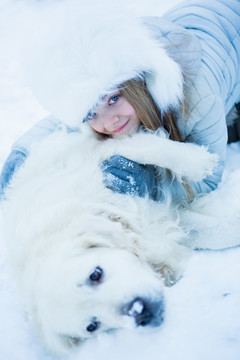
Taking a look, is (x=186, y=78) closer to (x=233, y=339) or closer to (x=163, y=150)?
(x=163, y=150)

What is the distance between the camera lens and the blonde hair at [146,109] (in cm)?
177

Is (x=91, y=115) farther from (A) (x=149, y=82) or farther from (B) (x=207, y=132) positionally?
(B) (x=207, y=132)

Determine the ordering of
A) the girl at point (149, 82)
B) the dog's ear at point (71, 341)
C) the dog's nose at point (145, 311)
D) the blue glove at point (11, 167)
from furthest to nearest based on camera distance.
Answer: the blue glove at point (11, 167)
the girl at point (149, 82)
the dog's ear at point (71, 341)
the dog's nose at point (145, 311)

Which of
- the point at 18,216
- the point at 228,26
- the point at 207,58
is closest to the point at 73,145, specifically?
the point at 18,216

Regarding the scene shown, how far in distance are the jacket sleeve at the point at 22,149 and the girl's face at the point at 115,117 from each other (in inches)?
23.7

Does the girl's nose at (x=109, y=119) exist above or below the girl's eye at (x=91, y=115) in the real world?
below

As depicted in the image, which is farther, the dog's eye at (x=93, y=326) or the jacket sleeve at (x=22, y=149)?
the jacket sleeve at (x=22, y=149)

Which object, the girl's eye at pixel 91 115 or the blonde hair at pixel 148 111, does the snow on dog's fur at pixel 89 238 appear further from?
the girl's eye at pixel 91 115

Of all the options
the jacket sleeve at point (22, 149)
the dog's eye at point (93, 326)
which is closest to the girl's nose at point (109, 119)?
the jacket sleeve at point (22, 149)

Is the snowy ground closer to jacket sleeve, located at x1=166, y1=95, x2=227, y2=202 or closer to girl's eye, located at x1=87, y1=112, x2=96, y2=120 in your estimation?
jacket sleeve, located at x1=166, y1=95, x2=227, y2=202

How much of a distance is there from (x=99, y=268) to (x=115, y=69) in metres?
0.96

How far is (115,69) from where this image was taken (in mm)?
1606

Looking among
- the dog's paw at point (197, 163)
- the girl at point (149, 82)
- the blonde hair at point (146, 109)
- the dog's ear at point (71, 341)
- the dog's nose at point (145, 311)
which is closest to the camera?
the dog's nose at point (145, 311)

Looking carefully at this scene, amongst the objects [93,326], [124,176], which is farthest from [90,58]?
[93,326]
